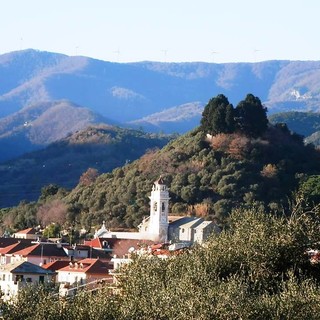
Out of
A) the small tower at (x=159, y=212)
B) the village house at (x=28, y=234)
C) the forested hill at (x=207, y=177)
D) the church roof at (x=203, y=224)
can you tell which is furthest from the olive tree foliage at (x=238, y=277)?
the forested hill at (x=207, y=177)

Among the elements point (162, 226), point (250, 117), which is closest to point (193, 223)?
point (162, 226)

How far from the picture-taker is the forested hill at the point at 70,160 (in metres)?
158

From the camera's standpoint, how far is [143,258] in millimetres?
39219

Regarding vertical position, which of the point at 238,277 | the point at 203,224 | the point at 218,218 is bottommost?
the point at 218,218

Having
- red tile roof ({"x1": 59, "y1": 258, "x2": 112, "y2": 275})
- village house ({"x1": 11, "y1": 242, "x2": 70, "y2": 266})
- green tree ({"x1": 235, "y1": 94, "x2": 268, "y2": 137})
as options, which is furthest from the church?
Answer: red tile roof ({"x1": 59, "y1": 258, "x2": 112, "y2": 275})

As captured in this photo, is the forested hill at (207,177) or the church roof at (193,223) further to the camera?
the forested hill at (207,177)

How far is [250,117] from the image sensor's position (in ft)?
310

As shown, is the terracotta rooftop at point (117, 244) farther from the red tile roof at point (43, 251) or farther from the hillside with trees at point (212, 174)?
the hillside with trees at point (212, 174)

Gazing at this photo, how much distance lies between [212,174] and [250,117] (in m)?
6.50

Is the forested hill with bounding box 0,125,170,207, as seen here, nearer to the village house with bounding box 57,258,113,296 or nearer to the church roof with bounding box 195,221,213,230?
the church roof with bounding box 195,221,213,230

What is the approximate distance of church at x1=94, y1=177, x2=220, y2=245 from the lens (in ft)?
255

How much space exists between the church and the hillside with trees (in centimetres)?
420

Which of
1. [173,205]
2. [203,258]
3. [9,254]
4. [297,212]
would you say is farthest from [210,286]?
[173,205]

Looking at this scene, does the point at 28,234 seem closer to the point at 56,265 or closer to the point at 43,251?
the point at 43,251
